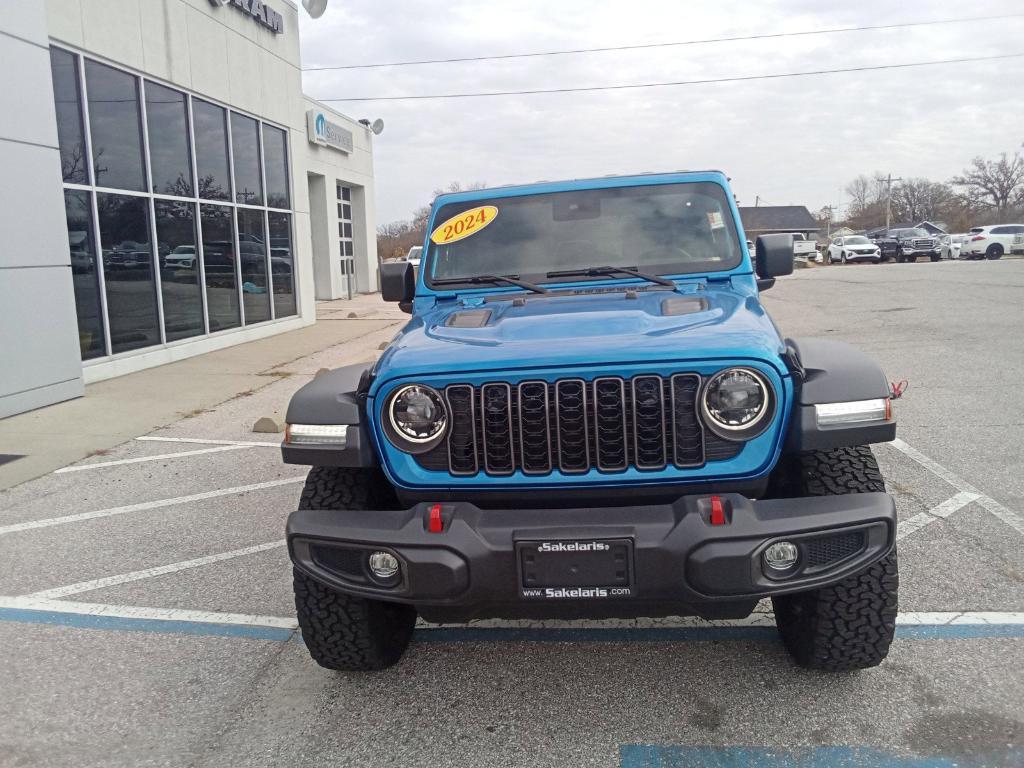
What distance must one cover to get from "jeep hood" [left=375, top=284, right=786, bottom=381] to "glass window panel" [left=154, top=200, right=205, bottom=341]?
9.09 m

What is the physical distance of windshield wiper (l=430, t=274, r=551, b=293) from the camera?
3.91 meters

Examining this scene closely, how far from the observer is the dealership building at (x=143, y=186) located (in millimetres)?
8219

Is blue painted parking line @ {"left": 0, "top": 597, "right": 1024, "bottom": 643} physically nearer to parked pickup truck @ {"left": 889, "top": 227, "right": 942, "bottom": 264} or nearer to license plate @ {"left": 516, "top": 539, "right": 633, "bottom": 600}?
license plate @ {"left": 516, "top": 539, "right": 633, "bottom": 600}

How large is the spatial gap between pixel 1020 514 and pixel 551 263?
301cm

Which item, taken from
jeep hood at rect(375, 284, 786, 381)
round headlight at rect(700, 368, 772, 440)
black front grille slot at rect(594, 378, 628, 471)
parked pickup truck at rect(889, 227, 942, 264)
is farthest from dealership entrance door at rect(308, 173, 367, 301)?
parked pickup truck at rect(889, 227, 942, 264)

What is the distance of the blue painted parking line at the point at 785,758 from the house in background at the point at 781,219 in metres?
87.6

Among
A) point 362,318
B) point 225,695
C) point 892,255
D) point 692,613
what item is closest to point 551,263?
point 692,613

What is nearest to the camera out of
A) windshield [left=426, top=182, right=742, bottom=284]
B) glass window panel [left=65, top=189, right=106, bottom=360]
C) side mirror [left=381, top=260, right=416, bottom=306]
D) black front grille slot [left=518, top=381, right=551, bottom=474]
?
black front grille slot [left=518, top=381, right=551, bottom=474]

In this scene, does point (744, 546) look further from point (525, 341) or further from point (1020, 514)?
point (1020, 514)

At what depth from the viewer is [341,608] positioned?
2.95 metres

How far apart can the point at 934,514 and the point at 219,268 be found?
37.0 feet

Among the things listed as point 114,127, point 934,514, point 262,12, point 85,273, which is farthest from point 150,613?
point 262,12

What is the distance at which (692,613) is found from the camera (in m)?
2.64

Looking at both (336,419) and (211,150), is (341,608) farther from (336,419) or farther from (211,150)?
(211,150)
